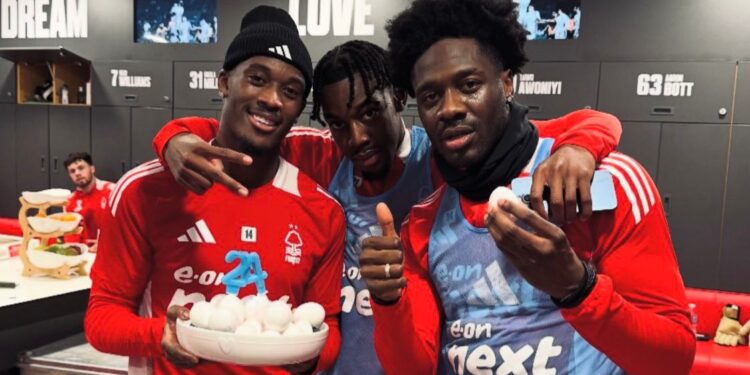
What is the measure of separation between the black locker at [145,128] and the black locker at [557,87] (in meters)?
3.90

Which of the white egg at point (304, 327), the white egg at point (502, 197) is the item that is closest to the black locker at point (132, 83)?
the white egg at point (304, 327)

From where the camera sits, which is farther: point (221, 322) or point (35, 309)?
point (35, 309)

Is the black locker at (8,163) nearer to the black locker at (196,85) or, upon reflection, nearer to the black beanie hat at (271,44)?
the black locker at (196,85)

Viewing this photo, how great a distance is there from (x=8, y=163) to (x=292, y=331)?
763 centimetres

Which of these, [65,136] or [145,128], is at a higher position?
[145,128]

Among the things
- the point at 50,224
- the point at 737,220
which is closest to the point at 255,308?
the point at 50,224

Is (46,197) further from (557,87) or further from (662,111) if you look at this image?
(662,111)

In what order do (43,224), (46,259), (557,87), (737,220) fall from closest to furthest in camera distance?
(46,259) → (43,224) → (737,220) → (557,87)

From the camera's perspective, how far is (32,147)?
7207mm

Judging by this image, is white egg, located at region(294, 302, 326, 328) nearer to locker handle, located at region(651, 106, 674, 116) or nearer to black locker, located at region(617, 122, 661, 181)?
black locker, located at region(617, 122, 661, 181)

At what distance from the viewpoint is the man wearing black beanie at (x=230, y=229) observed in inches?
53.5

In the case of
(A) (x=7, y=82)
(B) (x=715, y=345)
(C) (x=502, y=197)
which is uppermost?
(A) (x=7, y=82)

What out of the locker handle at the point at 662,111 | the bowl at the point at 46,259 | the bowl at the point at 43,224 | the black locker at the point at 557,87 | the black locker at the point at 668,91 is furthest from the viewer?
the black locker at the point at 557,87

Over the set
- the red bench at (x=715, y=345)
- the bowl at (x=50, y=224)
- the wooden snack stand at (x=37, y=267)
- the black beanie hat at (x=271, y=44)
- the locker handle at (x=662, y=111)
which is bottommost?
the red bench at (x=715, y=345)
